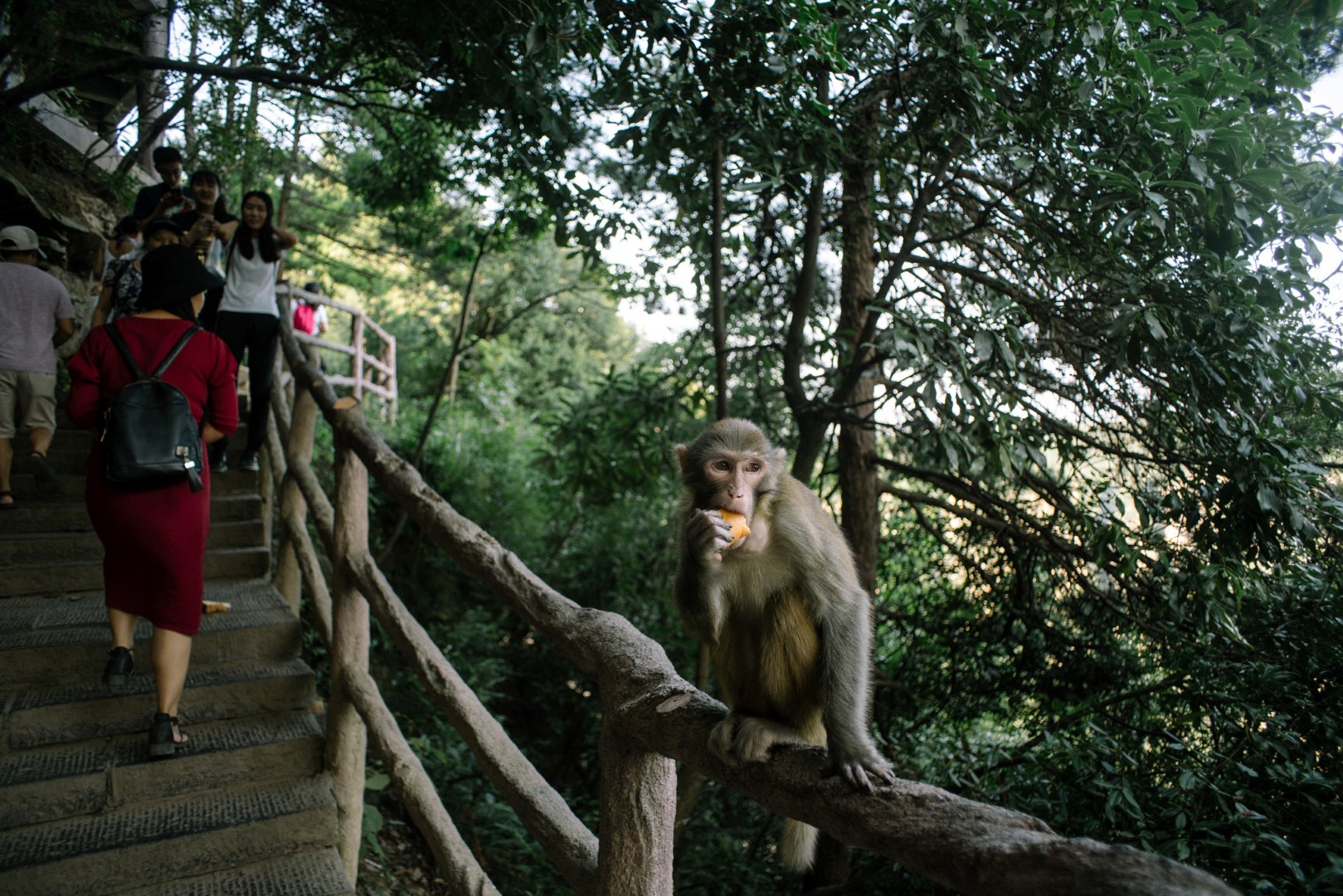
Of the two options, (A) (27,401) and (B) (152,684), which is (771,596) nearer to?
(B) (152,684)

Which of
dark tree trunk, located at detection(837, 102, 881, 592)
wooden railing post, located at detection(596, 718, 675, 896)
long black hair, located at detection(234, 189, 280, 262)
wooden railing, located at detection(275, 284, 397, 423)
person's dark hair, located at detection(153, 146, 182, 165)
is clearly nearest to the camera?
wooden railing post, located at detection(596, 718, 675, 896)

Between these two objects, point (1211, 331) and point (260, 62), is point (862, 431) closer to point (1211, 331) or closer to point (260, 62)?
point (1211, 331)

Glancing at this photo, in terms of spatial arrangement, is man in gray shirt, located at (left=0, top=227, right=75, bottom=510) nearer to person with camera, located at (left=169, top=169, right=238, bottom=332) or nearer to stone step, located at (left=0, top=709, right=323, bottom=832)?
person with camera, located at (left=169, top=169, right=238, bottom=332)

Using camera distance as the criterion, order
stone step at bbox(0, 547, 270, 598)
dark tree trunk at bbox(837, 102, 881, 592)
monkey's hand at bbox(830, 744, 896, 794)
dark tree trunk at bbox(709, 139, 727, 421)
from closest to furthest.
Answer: monkey's hand at bbox(830, 744, 896, 794), stone step at bbox(0, 547, 270, 598), dark tree trunk at bbox(709, 139, 727, 421), dark tree trunk at bbox(837, 102, 881, 592)

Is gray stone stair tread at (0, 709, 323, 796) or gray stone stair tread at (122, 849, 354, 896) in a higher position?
gray stone stair tread at (0, 709, 323, 796)

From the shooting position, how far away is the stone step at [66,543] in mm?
4344

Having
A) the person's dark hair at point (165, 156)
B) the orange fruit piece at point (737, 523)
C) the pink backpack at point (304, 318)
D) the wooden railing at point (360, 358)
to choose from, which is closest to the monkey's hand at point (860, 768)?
the orange fruit piece at point (737, 523)

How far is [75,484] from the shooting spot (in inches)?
202

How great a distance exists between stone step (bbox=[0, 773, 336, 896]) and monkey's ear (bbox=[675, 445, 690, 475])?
2.04m

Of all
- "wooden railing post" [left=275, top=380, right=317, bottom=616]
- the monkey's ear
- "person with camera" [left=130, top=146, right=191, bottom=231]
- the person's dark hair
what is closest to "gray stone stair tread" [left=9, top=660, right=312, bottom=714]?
"wooden railing post" [left=275, top=380, right=317, bottom=616]

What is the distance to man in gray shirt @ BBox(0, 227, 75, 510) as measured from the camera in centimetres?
454

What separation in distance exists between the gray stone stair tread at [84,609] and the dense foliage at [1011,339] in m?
2.30

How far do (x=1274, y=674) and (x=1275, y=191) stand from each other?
174 cm

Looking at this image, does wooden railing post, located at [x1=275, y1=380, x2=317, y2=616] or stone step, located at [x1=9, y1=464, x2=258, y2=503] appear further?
stone step, located at [x1=9, y1=464, x2=258, y2=503]
